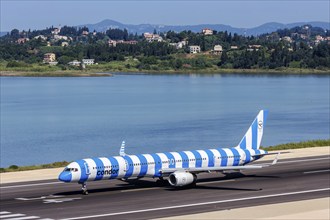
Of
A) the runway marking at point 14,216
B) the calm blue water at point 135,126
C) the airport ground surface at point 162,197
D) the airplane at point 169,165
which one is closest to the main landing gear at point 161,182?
the airplane at point 169,165

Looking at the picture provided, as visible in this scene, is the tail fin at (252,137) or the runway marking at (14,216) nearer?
the runway marking at (14,216)

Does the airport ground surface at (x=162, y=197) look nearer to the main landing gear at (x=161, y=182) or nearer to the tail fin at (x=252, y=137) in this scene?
the main landing gear at (x=161, y=182)

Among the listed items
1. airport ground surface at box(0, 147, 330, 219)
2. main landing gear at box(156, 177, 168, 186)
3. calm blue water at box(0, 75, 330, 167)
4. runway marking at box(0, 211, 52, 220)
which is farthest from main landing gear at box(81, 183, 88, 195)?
calm blue water at box(0, 75, 330, 167)

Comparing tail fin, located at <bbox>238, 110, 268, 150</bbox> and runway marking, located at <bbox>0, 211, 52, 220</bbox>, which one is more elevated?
tail fin, located at <bbox>238, 110, 268, 150</bbox>

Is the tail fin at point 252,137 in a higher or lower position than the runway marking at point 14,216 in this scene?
higher

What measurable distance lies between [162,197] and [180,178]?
3.05 m

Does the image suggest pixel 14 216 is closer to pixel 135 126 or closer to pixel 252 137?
pixel 252 137

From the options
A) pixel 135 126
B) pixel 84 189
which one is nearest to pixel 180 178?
pixel 84 189

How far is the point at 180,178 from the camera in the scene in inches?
2263

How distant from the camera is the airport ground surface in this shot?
49.5 meters

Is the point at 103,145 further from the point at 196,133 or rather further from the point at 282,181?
the point at 282,181

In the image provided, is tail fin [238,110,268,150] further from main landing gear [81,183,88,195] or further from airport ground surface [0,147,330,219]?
main landing gear [81,183,88,195]

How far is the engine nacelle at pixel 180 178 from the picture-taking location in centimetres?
5750

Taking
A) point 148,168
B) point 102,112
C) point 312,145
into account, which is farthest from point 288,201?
point 102,112
